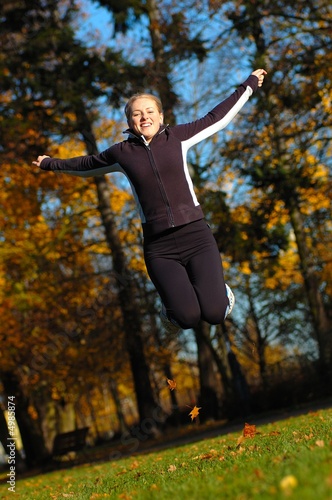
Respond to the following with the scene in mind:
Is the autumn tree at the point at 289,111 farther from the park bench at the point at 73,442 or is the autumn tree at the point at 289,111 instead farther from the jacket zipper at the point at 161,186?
the jacket zipper at the point at 161,186

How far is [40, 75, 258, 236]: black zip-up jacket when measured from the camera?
251 inches

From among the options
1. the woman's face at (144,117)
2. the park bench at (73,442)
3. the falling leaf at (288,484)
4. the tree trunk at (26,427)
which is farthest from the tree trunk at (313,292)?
the falling leaf at (288,484)

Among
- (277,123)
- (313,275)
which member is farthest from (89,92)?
(313,275)

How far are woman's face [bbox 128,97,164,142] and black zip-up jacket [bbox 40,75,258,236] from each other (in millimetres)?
89

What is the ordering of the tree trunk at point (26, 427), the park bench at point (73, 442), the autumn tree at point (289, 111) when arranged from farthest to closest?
the tree trunk at point (26, 427)
the park bench at point (73, 442)
the autumn tree at point (289, 111)

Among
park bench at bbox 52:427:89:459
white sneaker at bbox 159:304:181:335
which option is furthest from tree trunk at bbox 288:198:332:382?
white sneaker at bbox 159:304:181:335

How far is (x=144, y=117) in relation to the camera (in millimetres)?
6363

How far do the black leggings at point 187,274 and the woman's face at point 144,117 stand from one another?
901 mm

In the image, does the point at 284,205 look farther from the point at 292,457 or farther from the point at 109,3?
the point at 292,457

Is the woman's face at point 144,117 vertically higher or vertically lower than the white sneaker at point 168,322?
higher

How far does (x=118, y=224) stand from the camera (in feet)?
81.7

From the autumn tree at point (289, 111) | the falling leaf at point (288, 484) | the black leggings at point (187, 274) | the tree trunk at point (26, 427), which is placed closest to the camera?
the falling leaf at point (288, 484)

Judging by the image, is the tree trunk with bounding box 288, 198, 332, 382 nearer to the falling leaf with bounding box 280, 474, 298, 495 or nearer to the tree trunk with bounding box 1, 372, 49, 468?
the tree trunk with bounding box 1, 372, 49, 468

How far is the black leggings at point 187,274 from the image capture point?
21.4 ft
